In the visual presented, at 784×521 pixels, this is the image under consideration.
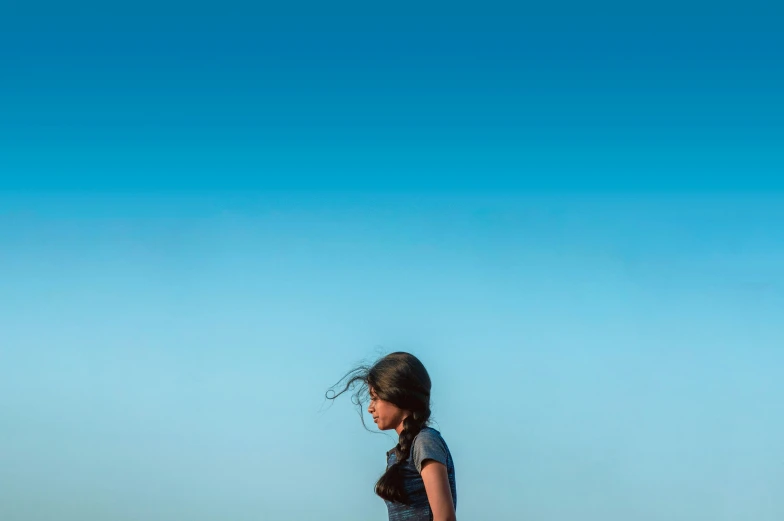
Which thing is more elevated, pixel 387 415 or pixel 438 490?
pixel 387 415

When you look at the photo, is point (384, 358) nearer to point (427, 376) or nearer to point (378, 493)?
point (427, 376)

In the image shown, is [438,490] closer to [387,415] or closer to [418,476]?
[418,476]

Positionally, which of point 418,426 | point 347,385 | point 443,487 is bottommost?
point 443,487

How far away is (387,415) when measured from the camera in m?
3.76

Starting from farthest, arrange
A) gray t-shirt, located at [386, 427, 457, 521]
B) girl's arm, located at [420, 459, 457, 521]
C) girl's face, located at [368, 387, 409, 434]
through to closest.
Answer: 1. girl's face, located at [368, 387, 409, 434]
2. gray t-shirt, located at [386, 427, 457, 521]
3. girl's arm, located at [420, 459, 457, 521]

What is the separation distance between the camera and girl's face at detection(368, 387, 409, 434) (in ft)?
12.3

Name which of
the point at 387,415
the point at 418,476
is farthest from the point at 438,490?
the point at 387,415

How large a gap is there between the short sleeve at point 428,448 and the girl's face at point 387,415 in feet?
0.52

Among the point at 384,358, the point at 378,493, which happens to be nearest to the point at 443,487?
the point at 378,493

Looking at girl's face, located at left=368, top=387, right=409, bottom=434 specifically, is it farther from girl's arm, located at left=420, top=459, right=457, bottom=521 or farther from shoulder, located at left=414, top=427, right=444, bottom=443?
girl's arm, located at left=420, top=459, right=457, bottom=521

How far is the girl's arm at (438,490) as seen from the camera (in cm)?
345

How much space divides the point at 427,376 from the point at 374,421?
0.33 metres

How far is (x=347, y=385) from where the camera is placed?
3973 mm

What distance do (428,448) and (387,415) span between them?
0.29 m
